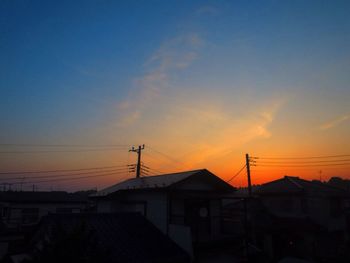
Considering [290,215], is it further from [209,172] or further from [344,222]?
[209,172]

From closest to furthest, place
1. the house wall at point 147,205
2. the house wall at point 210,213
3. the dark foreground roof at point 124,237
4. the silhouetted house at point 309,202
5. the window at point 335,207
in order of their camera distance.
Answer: the dark foreground roof at point 124,237 → the house wall at point 147,205 → the house wall at point 210,213 → the silhouetted house at point 309,202 → the window at point 335,207

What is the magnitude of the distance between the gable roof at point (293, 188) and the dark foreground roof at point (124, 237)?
63.4 ft

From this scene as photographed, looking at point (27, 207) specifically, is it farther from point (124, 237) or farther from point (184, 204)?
point (184, 204)

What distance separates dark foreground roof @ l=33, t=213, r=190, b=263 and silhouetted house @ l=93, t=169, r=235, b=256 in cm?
70

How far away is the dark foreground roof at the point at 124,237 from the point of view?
1313cm

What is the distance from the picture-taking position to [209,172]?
18000 millimetres

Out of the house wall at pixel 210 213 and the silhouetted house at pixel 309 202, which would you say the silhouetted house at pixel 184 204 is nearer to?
the house wall at pixel 210 213

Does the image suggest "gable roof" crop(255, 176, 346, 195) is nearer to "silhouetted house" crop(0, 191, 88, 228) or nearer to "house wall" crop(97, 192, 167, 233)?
"house wall" crop(97, 192, 167, 233)

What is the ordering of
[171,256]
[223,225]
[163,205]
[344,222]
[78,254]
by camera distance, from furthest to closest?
[344,222] → [223,225] → [163,205] → [171,256] → [78,254]

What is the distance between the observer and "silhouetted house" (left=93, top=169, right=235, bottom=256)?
52.2 feet

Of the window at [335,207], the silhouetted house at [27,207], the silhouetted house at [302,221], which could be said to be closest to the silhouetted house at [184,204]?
the silhouetted house at [302,221]

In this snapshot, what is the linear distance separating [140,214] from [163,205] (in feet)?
6.91

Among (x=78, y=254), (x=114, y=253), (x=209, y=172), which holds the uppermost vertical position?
(x=209, y=172)

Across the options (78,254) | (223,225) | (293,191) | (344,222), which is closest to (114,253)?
(78,254)
